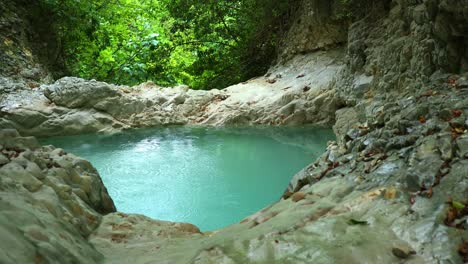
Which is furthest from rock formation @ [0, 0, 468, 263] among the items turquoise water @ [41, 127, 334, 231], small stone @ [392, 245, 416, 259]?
turquoise water @ [41, 127, 334, 231]

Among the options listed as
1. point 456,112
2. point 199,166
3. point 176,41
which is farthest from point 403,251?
point 176,41

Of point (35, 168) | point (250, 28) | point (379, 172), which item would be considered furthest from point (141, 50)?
point (379, 172)

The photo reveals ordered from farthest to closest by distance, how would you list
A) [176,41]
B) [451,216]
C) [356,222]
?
[176,41] → [356,222] → [451,216]

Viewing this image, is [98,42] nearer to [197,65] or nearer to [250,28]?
[197,65]

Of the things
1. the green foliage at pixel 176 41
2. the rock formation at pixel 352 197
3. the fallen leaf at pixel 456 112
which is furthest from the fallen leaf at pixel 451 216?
the green foliage at pixel 176 41

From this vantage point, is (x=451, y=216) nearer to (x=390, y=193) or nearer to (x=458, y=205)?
(x=458, y=205)

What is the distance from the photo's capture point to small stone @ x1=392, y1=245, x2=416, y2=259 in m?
1.84

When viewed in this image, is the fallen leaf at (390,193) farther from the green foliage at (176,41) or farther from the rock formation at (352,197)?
the green foliage at (176,41)

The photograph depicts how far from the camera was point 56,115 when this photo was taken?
878cm

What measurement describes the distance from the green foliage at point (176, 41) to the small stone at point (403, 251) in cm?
986

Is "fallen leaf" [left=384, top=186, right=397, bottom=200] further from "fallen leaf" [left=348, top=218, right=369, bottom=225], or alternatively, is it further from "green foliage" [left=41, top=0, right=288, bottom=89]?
"green foliage" [left=41, top=0, right=288, bottom=89]

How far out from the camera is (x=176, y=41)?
40.9 feet

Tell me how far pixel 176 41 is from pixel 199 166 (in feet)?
22.0

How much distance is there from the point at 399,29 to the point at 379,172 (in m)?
4.39
